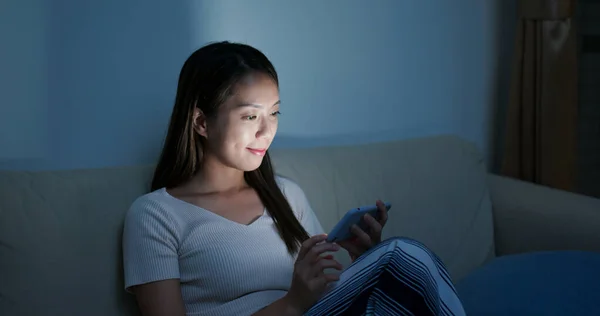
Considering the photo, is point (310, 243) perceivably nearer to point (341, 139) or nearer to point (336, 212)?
point (336, 212)

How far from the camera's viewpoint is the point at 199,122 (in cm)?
129

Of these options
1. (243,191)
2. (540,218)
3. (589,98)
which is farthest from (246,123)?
(589,98)

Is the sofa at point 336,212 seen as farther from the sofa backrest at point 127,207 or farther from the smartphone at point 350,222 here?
the smartphone at point 350,222

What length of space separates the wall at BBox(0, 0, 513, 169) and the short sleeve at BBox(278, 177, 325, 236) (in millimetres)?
357

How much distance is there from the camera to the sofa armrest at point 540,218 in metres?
1.65

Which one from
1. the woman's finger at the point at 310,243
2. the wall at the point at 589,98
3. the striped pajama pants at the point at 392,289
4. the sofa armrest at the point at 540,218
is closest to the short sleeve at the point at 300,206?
the woman's finger at the point at 310,243

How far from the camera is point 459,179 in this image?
1820 millimetres

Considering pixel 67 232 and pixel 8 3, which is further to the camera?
pixel 8 3

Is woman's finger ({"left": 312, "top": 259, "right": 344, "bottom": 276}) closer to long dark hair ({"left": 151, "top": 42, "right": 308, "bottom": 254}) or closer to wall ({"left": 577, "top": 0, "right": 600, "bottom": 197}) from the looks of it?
long dark hair ({"left": 151, "top": 42, "right": 308, "bottom": 254})

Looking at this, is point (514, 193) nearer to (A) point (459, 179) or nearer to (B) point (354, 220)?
(A) point (459, 179)

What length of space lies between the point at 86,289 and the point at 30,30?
0.58 m

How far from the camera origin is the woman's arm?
3.79ft

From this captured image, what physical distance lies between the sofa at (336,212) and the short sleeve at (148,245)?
3.2 inches

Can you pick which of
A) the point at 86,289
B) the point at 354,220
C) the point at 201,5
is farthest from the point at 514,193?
the point at 86,289
